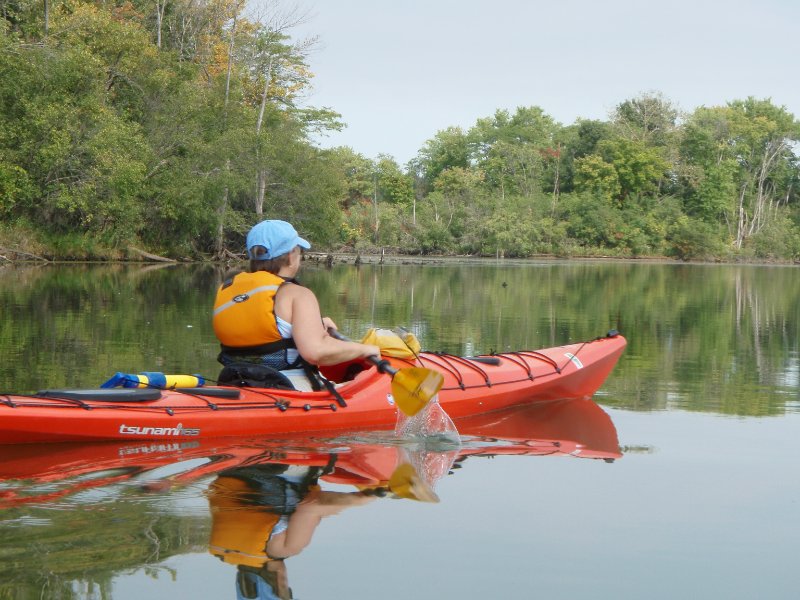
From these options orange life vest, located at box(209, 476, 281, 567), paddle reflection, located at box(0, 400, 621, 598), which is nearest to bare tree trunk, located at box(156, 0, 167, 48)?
paddle reflection, located at box(0, 400, 621, 598)

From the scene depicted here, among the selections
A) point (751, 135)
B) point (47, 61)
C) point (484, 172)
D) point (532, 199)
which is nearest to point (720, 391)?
point (47, 61)

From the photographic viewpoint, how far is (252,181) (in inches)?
1330

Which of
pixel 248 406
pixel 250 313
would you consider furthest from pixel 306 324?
pixel 248 406

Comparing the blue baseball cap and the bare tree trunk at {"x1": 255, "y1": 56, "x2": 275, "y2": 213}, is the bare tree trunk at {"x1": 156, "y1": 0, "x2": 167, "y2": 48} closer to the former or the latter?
the bare tree trunk at {"x1": 255, "y1": 56, "x2": 275, "y2": 213}

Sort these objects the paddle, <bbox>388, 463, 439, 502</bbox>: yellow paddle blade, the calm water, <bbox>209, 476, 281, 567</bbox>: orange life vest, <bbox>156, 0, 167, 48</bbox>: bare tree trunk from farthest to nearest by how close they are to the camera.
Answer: <bbox>156, 0, 167, 48</bbox>: bare tree trunk → the paddle → <bbox>388, 463, 439, 502</bbox>: yellow paddle blade → <bbox>209, 476, 281, 567</bbox>: orange life vest → the calm water

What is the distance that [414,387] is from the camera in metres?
6.24

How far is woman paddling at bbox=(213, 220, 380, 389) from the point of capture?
5766 millimetres

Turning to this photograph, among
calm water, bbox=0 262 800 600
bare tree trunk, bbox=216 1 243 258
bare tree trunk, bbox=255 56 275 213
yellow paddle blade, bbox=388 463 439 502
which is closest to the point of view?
calm water, bbox=0 262 800 600

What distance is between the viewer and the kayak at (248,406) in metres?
5.49

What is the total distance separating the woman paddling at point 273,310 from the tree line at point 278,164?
2084 cm

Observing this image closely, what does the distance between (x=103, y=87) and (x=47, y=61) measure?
10.5 ft

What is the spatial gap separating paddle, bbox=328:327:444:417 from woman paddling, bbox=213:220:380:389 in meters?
0.42

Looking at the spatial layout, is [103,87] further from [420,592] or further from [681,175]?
[681,175]

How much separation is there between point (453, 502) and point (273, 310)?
5.51 feet
